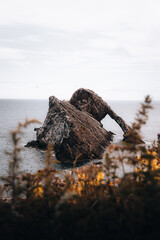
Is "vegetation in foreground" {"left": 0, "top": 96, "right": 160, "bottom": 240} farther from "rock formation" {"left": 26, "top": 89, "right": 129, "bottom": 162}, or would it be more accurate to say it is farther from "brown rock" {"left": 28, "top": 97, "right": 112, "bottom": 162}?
"brown rock" {"left": 28, "top": 97, "right": 112, "bottom": 162}

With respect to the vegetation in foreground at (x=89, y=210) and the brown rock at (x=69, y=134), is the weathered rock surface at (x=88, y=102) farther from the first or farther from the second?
the vegetation in foreground at (x=89, y=210)

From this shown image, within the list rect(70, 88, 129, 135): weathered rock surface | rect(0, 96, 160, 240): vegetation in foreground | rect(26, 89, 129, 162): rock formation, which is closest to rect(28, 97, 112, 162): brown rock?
rect(26, 89, 129, 162): rock formation

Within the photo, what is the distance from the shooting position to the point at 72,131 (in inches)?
731

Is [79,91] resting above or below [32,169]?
above

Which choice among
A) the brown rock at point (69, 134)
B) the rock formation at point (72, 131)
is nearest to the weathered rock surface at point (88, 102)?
the rock formation at point (72, 131)

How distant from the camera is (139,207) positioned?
12.4 ft

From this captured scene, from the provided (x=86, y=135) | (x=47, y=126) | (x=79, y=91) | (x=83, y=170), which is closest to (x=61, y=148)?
(x=86, y=135)

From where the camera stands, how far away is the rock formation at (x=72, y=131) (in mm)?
18797

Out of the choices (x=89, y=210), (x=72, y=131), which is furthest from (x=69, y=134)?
(x=89, y=210)

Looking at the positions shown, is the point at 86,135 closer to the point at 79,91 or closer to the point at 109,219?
the point at 79,91

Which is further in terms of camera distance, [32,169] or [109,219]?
[32,169]

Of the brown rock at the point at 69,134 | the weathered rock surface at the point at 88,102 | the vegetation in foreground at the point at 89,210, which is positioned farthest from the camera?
the weathered rock surface at the point at 88,102

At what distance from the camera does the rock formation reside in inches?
740

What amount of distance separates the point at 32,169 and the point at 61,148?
3.17 meters
